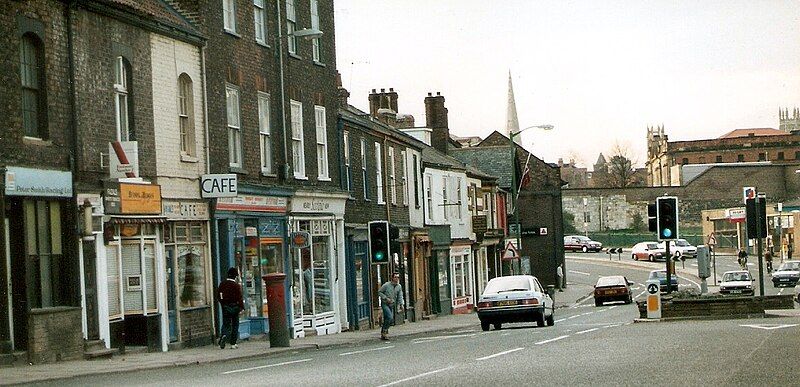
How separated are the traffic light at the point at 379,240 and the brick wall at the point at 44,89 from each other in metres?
10.6

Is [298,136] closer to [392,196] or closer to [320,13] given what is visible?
[320,13]

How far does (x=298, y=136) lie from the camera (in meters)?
38.5

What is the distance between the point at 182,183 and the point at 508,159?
5205 cm

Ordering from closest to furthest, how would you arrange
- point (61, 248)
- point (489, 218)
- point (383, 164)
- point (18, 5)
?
1. point (18, 5)
2. point (61, 248)
3. point (383, 164)
4. point (489, 218)

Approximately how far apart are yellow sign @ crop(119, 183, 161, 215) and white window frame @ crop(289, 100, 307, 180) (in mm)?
9564

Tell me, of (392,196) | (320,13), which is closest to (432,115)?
(392,196)

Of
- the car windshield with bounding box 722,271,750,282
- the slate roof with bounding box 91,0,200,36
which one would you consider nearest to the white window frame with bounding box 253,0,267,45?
the slate roof with bounding box 91,0,200,36

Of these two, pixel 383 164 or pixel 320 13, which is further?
pixel 383 164

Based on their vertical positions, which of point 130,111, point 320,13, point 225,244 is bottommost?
point 225,244

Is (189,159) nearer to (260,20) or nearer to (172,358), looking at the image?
(172,358)

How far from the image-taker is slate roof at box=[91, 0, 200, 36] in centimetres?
2738

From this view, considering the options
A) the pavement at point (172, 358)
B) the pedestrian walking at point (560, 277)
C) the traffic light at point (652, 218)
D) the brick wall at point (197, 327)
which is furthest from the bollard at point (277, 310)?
the pedestrian walking at point (560, 277)

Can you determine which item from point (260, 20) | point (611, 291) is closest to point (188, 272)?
point (260, 20)

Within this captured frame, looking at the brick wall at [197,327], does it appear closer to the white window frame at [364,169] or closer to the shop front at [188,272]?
the shop front at [188,272]
